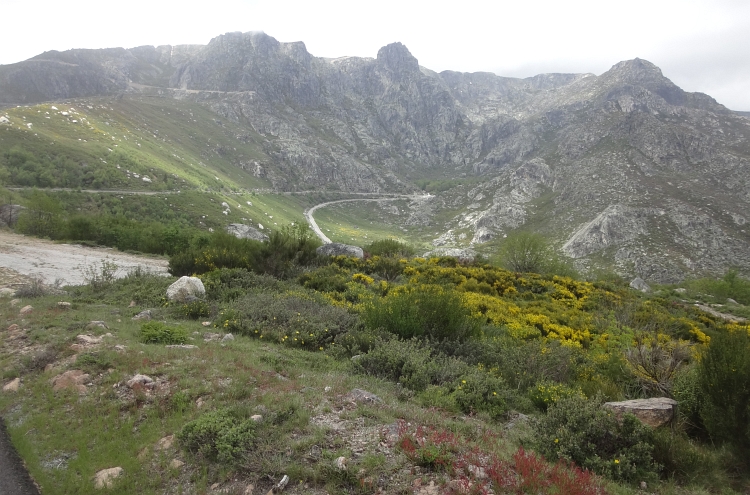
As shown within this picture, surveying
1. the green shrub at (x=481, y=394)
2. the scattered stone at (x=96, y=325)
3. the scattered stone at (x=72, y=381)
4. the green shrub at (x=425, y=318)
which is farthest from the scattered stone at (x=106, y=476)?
the green shrub at (x=425, y=318)

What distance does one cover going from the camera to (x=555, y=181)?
5123 inches

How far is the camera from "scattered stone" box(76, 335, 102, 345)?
8.38 meters

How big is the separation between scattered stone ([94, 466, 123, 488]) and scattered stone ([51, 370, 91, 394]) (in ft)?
7.33

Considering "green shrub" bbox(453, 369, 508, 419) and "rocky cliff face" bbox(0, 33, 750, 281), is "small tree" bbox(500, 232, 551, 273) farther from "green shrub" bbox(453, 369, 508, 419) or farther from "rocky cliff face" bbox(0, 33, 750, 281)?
"rocky cliff face" bbox(0, 33, 750, 281)

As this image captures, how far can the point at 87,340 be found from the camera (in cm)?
845

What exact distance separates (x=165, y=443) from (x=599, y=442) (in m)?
6.61

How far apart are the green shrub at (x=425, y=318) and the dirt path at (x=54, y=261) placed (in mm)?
13624

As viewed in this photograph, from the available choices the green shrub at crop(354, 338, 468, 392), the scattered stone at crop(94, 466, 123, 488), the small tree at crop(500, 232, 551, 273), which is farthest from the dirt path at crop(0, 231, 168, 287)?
the small tree at crop(500, 232, 551, 273)

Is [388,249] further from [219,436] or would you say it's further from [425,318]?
[219,436]

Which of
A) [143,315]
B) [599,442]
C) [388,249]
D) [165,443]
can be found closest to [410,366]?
[599,442]

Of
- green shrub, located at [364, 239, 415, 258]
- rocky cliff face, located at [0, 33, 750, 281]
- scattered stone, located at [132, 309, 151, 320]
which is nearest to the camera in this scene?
scattered stone, located at [132, 309, 151, 320]

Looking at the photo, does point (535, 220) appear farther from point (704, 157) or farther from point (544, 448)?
point (544, 448)

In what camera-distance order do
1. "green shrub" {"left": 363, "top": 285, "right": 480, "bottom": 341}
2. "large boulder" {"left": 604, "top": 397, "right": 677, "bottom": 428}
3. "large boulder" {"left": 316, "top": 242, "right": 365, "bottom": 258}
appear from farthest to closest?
"large boulder" {"left": 316, "top": 242, "right": 365, "bottom": 258}
"green shrub" {"left": 363, "top": 285, "right": 480, "bottom": 341}
"large boulder" {"left": 604, "top": 397, "right": 677, "bottom": 428}

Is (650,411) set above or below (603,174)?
below
